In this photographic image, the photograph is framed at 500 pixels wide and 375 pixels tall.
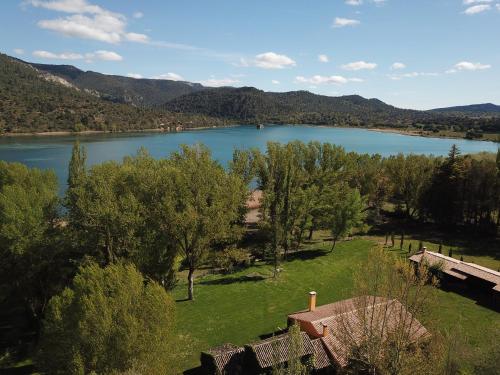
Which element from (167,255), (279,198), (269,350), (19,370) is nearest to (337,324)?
(269,350)

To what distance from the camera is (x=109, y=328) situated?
14.7 metres

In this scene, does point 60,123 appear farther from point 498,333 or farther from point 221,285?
point 498,333

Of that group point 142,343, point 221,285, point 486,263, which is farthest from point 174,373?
point 486,263

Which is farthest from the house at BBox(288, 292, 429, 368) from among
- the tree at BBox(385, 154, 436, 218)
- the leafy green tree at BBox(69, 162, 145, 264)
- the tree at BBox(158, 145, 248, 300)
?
A: the tree at BBox(385, 154, 436, 218)

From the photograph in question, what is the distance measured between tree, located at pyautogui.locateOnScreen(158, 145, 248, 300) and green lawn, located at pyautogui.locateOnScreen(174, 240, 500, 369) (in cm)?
273

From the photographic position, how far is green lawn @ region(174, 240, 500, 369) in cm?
2297

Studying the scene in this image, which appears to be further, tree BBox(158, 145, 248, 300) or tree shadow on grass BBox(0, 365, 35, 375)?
tree BBox(158, 145, 248, 300)

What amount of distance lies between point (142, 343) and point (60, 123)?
191015 millimetres

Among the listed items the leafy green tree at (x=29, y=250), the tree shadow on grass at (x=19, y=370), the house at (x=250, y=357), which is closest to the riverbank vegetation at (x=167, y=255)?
the leafy green tree at (x=29, y=250)

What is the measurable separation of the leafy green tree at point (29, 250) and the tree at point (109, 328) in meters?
7.11

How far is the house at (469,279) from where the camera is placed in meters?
28.2

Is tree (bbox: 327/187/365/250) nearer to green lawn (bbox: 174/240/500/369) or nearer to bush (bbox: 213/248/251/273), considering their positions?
green lawn (bbox: 174/240/500/369)

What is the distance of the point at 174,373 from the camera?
54.0ft

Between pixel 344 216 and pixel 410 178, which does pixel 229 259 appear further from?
pixel 410 178
